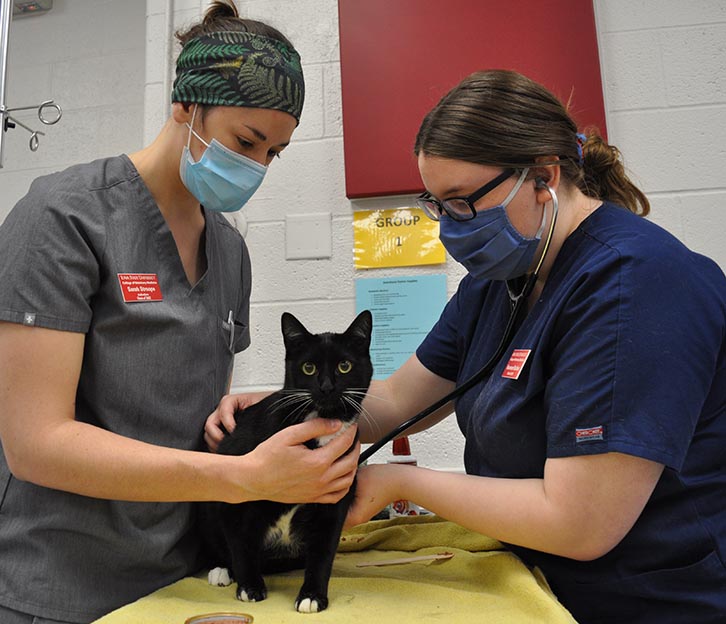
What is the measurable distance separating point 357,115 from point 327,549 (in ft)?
4.46

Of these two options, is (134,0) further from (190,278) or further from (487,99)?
(487,99)

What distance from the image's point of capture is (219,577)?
1031 mm

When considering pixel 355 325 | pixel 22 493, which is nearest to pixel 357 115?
pixel 355 325

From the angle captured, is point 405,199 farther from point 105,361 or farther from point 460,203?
point 105,361

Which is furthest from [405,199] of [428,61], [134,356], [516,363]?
[134,356]

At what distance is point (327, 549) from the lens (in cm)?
97

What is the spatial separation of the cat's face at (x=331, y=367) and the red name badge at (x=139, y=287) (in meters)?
0.31

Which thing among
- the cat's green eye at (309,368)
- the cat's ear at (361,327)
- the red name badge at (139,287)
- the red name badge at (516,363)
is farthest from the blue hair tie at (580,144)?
the red name badge at (139,287)

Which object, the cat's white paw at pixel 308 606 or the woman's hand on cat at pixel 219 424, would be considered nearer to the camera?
the cat's white paw at pixel 308 606

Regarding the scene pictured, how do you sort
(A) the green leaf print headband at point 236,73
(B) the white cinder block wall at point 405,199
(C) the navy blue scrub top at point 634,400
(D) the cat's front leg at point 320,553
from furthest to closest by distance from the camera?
(B) the white cinder block wall at point 405,199
(A) the green leaf print headband at point 236,73
(D) the cat's front leg at point 320,553
(C) the navy blue scrub top at point 634,400

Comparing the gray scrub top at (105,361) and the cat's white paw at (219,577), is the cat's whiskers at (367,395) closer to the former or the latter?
the gray scrub top at (105,361)

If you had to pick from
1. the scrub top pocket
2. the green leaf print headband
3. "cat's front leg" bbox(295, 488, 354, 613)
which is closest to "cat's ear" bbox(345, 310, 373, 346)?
the scrub top pocket

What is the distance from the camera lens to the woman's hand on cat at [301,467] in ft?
2.84

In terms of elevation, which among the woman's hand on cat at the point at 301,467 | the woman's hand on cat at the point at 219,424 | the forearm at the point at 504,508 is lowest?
the forearm at the point at 504,508
